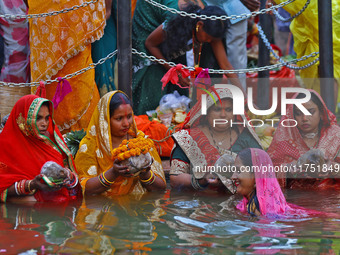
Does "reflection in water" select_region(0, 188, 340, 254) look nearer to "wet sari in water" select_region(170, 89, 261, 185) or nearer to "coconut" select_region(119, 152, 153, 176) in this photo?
"coconut" select_region(119, 152, 153, 176)

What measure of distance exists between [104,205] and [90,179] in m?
0.34

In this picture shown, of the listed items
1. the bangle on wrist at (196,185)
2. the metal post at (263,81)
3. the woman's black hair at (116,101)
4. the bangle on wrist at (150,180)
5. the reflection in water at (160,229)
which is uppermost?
the metal post at (263,81)

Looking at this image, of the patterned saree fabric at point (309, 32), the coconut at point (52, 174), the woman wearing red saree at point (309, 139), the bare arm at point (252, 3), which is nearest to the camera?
the coconut at point (52, 174)

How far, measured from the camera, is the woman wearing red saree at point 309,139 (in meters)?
5.73

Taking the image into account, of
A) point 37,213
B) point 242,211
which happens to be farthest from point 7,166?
point 242,211

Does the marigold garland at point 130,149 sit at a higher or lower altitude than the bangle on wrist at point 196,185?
higher

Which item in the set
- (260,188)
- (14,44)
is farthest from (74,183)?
(14,44)

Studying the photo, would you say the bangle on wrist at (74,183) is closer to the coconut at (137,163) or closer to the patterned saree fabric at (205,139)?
the coconut at (137,163)

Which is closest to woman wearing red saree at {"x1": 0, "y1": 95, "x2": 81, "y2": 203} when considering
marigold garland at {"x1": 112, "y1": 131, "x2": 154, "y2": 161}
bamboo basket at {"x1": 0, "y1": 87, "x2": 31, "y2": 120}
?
marigold garland at {"x1": 112, "y1": 131, "x2": 154, "y2": 161}

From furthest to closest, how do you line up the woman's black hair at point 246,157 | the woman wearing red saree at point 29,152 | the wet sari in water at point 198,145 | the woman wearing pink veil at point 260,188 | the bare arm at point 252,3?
the bare arm at point 252,3 → the wet sari in water at point 198,145 → the woman wearing red saree at point 29,152 → the woman's black hair at point 246,157 → the woman wearing pink veil at point 260,188

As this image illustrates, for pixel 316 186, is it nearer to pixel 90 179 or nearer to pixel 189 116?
pixel 189 116

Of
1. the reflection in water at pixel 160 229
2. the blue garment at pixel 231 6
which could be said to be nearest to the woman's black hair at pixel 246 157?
the reflection in water at pixel 160 229

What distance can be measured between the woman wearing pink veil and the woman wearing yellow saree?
1.01 metres

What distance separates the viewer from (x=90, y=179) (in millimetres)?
5254
